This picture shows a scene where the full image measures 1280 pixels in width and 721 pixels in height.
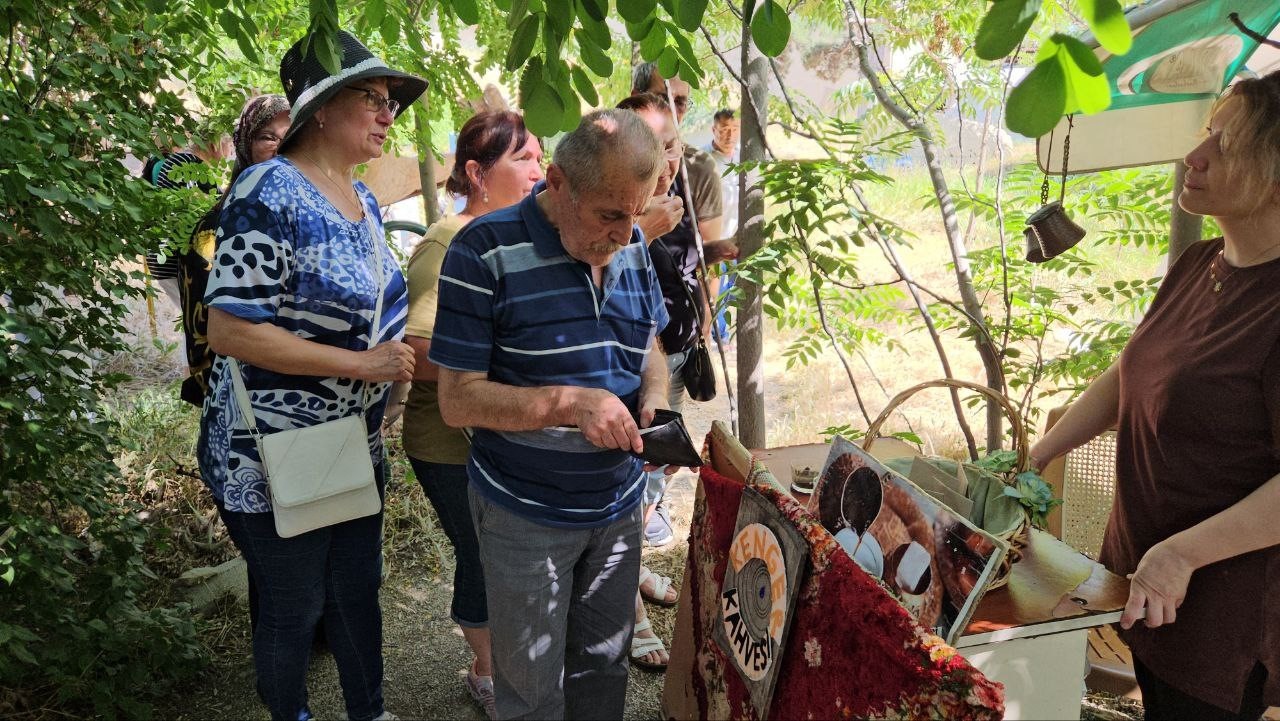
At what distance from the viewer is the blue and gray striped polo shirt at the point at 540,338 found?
6.11 ft

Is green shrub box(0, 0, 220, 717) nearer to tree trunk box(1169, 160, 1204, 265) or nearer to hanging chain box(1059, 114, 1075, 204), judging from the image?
hanging chain box(1059, 114, 1075, 204)

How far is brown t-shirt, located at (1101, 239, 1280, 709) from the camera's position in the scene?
5.49ft

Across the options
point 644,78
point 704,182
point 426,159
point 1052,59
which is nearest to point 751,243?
point 704,182

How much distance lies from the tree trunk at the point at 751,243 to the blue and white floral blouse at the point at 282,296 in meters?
1.69

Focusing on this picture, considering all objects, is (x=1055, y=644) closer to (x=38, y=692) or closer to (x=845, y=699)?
(x=845, y=699)

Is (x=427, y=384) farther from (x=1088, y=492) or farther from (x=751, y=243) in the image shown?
(x=1088, y=492)

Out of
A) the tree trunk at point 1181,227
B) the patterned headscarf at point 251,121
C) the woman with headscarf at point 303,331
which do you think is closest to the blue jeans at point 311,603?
the woman with headscarf at point 303,331

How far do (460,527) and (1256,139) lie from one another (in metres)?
2.27

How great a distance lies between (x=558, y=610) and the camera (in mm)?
2086

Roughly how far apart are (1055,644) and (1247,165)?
3.55ft

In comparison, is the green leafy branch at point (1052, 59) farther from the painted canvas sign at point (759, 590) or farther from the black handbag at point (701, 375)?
the black handbag at point (701, 375)

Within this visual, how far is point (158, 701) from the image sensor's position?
286cm

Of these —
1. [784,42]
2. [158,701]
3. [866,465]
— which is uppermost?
[784,42]

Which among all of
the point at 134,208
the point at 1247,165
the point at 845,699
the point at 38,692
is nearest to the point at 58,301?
the point at 134,208
